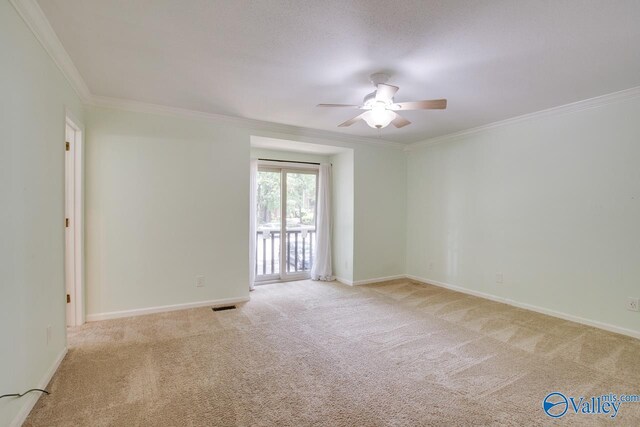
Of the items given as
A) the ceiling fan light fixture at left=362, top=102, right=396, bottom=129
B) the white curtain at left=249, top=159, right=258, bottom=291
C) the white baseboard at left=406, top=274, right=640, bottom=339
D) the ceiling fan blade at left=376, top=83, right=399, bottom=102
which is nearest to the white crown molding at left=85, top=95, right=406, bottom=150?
the white curtain at left=249, top=159, right=258, bottom=291

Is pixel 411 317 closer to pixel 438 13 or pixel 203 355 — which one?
pixel 203 355

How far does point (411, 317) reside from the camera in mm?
3561

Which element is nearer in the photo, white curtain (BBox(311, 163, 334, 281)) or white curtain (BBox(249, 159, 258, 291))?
white curtain (BBox(249, 159, 258, 291))

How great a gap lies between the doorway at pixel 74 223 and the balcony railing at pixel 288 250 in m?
2.50

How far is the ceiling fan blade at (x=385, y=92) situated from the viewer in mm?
2524

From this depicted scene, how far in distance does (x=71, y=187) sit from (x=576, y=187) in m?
5.56

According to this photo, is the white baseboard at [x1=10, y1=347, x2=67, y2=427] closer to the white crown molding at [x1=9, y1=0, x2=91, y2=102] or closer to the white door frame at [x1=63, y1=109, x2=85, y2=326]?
the white door frame at [x1=63, y1=109, x2=85, y2=326]

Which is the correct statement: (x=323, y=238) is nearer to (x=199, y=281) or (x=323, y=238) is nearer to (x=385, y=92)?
(x=199, y=281)

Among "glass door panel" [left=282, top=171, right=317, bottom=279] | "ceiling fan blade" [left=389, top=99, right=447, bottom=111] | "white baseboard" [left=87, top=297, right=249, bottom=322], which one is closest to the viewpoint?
"ceiling fan blade" [left=389, top=99, right=447, bottom=111]

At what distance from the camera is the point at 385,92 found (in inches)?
102

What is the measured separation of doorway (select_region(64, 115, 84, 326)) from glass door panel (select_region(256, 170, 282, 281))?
2.47 meters

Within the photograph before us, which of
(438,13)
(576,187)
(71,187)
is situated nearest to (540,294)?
(576,187)

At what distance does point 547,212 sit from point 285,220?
12.6ft

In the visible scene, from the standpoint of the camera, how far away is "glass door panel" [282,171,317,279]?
5.42 metres
